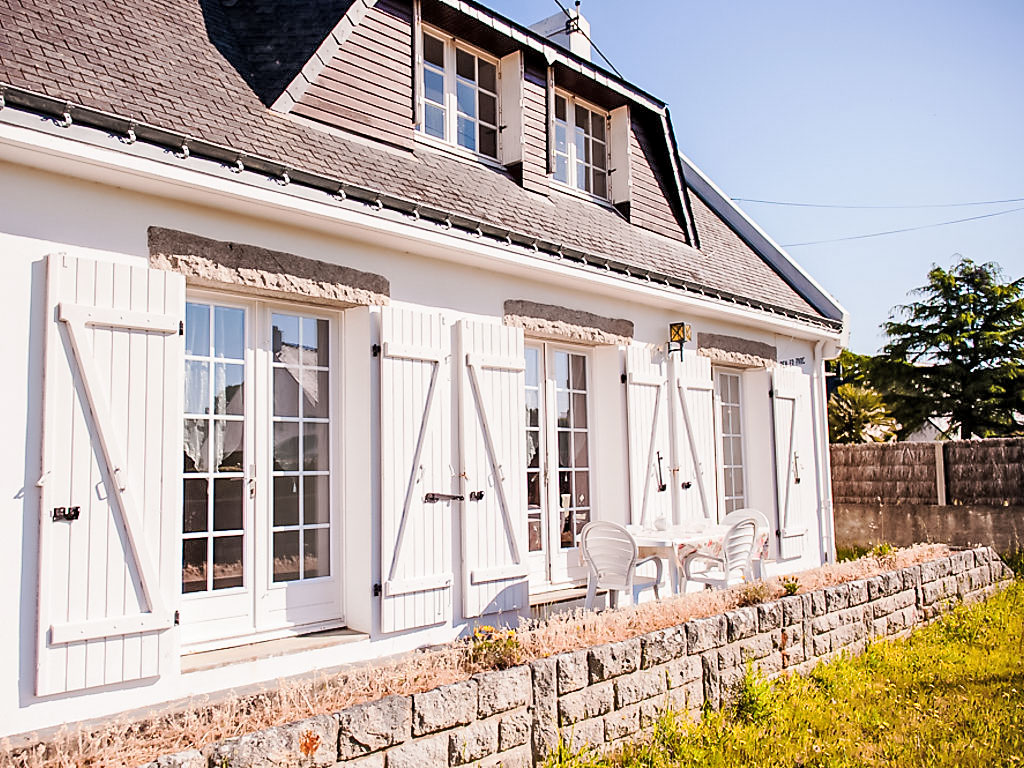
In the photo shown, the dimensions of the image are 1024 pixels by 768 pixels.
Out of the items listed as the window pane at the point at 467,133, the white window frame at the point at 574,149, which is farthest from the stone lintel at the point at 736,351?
the window pane at the point at 467,133

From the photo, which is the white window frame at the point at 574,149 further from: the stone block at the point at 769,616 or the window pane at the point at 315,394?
the stone block at the point at 769,616

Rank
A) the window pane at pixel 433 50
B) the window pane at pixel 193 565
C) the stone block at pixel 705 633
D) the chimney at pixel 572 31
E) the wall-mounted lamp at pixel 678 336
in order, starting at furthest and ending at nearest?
the chimney at pixel 572 31, the wall-mounted lamp at pixel 678 336, the window pane at pixel 433 50, the window pane at pixel 193 565, the stone block at pixel 705 633

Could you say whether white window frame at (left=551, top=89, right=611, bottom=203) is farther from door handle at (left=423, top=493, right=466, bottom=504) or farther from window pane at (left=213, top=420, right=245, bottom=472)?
window pane at (left=213, top=420, right=245, bottom=472)

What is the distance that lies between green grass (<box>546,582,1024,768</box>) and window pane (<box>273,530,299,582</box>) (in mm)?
2246

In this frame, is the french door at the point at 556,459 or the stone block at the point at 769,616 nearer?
the stone block at the point at 769,616

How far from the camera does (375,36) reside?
6539mm

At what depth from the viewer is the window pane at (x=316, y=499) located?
545cm

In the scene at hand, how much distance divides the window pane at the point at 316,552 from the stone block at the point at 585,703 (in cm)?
219

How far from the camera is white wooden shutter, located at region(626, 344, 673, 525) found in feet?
24.4

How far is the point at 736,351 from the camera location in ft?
29.2

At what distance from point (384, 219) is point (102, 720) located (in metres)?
3.13

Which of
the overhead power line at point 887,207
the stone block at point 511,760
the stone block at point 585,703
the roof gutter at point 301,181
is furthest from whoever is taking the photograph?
the overhead power line at point 887,207

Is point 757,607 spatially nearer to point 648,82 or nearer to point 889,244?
point 648,82

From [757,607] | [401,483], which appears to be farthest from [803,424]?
[401,483]
